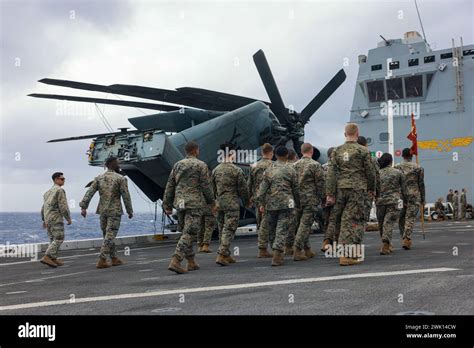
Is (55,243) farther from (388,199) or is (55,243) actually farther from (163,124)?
(163,124)

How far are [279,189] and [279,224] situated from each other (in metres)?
0.56

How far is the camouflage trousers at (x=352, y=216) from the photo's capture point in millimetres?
7598

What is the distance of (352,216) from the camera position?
762cm

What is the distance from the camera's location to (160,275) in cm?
772

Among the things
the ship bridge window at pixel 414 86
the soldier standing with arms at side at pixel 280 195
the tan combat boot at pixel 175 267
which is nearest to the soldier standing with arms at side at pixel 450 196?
the ship bridge window at pixel 414 86

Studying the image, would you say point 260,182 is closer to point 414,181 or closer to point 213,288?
point 414,181

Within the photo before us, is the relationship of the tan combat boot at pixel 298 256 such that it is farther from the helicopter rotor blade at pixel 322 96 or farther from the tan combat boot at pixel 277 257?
the helicopter rotor blade at pixel 322 96

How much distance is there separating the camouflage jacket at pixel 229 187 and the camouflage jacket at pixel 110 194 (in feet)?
5.35

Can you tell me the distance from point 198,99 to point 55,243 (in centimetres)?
749

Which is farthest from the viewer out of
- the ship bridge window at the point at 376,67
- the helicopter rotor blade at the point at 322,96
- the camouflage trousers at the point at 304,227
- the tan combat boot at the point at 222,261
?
the ship bridge window at the point at 376,67

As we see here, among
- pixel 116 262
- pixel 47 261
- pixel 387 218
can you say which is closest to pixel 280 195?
pixel 387 218

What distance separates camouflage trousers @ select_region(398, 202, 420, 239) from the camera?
32.5 ft
